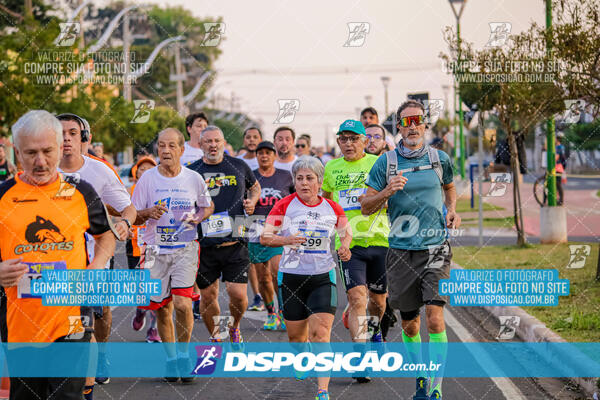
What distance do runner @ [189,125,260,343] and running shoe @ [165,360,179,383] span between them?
0.85 m

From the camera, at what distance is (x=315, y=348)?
22.4 feet

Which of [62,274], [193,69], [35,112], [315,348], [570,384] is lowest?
[570,384]

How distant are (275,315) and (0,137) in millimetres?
19138

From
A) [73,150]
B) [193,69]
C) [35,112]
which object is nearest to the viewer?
[35,112]

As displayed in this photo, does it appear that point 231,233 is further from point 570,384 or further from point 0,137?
point 0,137

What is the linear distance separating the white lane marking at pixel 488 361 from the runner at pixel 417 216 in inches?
27.3

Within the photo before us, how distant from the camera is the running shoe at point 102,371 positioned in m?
7.39

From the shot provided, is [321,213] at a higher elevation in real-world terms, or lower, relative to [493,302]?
higher

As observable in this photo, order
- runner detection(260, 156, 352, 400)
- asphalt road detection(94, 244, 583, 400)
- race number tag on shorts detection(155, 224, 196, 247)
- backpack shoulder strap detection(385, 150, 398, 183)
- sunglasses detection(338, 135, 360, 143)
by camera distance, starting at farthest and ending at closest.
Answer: sunglasses detection(338, 135, 360, 143), race number tag on shorts detection(155, 224, 196, 247), runner detection(260, 156, 352, 400), asphalt road detection(94, 244, 583, 400), backpack shoulder strap detection(385, 150, 398, 183)

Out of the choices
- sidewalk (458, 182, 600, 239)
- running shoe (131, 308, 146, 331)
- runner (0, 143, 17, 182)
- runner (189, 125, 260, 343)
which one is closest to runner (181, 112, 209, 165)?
runner (189, 125, 260, 343)

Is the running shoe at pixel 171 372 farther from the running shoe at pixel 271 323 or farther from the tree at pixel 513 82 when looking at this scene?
the tree at pixel 513 82

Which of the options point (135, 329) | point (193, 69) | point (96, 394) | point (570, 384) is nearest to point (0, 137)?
point (135, 329)

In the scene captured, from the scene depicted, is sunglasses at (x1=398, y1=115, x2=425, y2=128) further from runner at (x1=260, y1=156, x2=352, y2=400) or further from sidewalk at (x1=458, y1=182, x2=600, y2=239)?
sidewalk at (x1=458, y1=182, x2=600, y2=239)

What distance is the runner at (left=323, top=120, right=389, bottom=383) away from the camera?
770 centimetres
